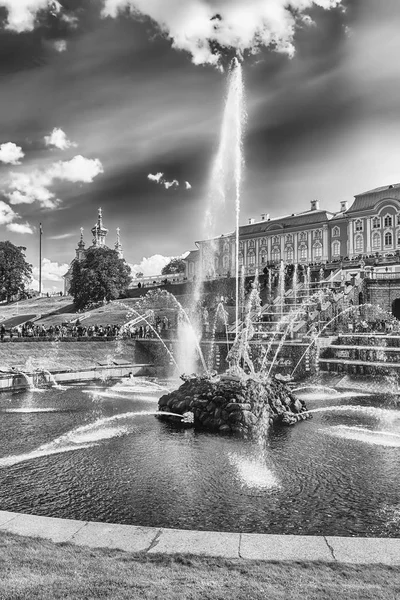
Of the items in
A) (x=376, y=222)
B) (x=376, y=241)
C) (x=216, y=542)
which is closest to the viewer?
(x=216, y=542)

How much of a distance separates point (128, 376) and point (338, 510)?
21381 millimetres

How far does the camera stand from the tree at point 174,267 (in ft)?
362

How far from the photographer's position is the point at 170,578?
518 centimetres

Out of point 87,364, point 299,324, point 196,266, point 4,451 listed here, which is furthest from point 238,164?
point 196,266

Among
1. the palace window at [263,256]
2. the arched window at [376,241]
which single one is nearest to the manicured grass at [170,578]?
the arched window at [376,241]

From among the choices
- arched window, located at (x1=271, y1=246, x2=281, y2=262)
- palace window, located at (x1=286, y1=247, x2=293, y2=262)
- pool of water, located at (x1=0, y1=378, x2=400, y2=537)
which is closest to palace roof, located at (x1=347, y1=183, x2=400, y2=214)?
palace window, located at (x1=286, y1=247, x2=293, y2=262)

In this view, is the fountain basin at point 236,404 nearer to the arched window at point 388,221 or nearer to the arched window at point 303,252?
the arched window at point 388,221

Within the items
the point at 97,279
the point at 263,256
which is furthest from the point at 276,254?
the point at 97,279

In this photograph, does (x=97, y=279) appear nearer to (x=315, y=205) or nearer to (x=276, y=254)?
(x=276, y=254)

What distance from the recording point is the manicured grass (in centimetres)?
477

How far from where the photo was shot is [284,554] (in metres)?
5.91

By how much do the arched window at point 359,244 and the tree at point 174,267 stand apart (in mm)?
49407

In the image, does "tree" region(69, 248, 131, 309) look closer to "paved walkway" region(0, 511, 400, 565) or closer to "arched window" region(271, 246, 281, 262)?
"arched window" region(271, 246, 281, 262)

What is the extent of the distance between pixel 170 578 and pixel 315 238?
235ft
